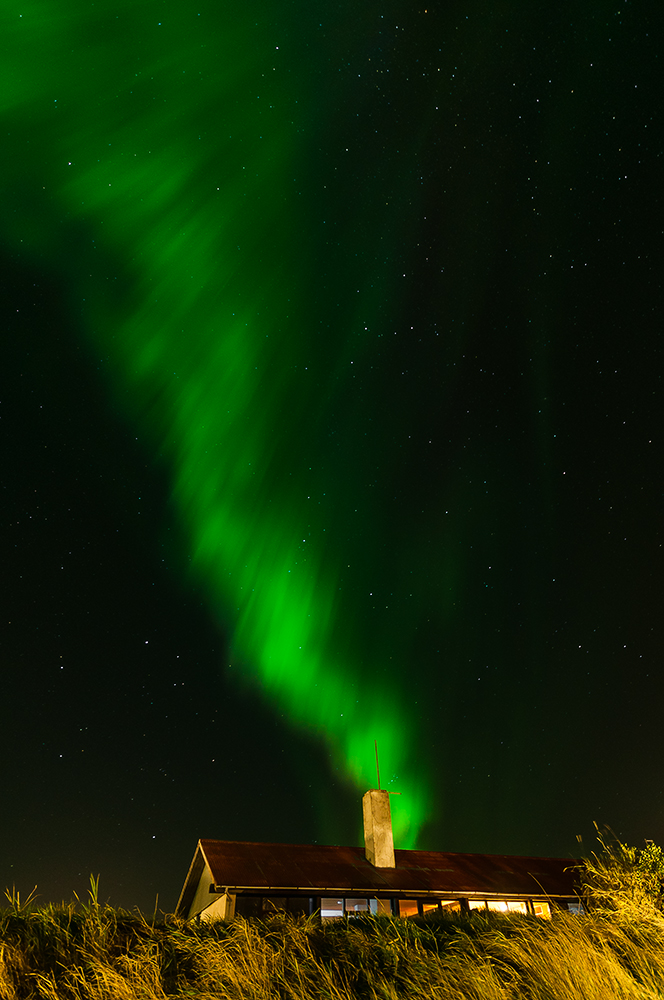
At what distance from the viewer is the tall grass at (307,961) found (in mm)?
5070

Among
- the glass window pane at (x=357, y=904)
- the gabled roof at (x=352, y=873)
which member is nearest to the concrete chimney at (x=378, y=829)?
the gabled roof at (x=352, y=873)

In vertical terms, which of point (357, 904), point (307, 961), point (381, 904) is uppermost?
point (307, 961)

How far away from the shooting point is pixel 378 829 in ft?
72.3

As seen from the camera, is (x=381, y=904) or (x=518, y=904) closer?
(x=381, y=904)

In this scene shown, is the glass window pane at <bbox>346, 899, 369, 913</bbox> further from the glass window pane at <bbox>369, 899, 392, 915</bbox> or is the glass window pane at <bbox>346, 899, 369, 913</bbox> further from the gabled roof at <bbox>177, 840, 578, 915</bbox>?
the gabled roof at <bbox>177, 840, 578, 915</bbox>

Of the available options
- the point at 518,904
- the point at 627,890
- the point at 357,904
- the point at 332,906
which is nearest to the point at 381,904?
the point at 357,904

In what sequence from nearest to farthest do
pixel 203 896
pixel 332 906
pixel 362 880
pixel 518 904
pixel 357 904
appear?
pixel 362 880
pixel 332 906
pixel 357 904
pixel 203 896
pixel 518 904

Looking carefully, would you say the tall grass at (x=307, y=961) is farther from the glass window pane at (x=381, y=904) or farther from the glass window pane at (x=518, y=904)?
the glass window pane at (x=518, y=904)

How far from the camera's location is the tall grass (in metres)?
5.07

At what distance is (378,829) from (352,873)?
214 centimetres

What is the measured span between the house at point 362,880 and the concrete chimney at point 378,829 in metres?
0.03

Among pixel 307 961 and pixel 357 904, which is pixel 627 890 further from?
pixel 357 904

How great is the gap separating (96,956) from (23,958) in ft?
2.03

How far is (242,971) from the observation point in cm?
554
